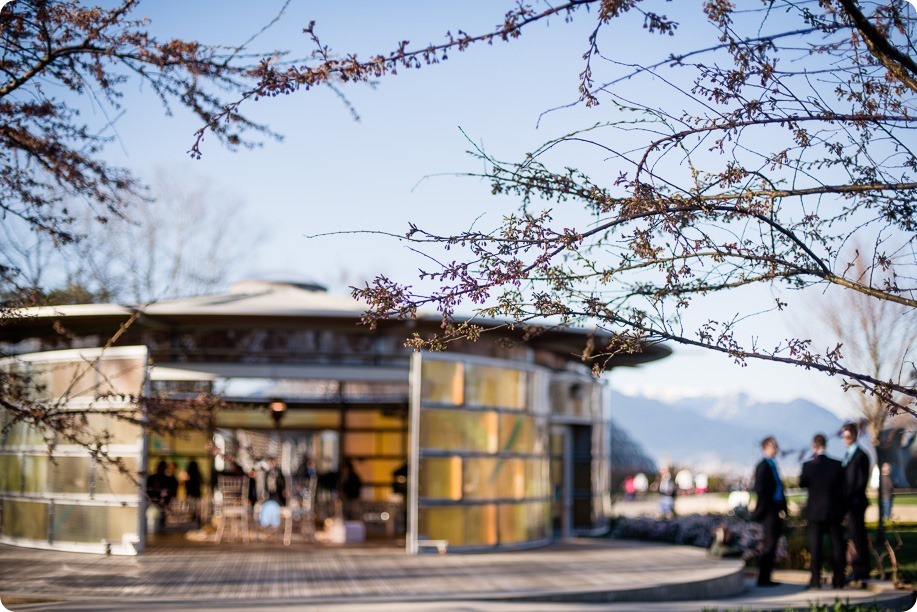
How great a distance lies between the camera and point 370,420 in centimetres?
2367

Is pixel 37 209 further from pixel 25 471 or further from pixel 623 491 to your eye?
pixel 623 491

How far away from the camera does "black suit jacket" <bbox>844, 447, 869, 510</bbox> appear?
12.5 meters

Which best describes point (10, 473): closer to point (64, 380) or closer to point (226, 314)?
point (64, 380)

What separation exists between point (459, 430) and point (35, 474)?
583 cm

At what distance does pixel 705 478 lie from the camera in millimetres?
43344

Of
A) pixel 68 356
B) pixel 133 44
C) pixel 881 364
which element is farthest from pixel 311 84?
pixel 881 364

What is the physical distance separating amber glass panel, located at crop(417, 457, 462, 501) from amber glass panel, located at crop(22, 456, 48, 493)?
16.6 feet

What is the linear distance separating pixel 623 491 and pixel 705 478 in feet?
11.9

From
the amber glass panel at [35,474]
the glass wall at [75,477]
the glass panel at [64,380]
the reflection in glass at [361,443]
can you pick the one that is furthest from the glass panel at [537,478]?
the amber glass panel at [35,474]

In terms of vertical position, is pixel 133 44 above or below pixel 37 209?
above

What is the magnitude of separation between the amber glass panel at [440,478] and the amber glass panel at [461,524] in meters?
0.20

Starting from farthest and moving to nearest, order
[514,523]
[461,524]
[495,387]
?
[514,523], [495,387], [461,524]

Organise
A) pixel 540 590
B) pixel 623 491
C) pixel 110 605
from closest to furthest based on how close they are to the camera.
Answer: pixel 110 605, pixel 540 590, pixel 623 491

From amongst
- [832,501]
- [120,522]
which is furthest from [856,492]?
[120,522]
